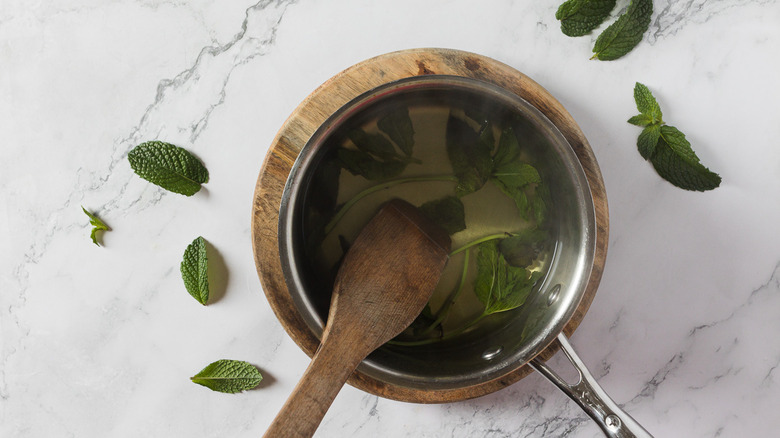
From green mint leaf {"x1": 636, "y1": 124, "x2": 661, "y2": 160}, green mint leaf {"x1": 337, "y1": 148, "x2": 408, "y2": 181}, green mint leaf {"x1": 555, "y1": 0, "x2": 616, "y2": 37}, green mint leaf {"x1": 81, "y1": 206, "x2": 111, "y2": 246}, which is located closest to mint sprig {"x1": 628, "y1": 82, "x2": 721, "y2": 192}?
green mint leaf {"x1": 636, "y1": 124, "x2": 661, "y2": 160}

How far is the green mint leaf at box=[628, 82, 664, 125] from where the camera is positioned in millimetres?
819

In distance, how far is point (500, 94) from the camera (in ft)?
1.96

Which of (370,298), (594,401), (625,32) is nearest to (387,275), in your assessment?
(370,298)

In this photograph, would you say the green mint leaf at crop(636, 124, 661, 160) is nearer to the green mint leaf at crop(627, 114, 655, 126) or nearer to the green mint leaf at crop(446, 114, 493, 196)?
the green mint leaf at crop(627, 114, 655, 126)

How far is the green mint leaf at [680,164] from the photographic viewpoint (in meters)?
0.82

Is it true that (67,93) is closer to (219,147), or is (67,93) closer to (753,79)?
(219,147)

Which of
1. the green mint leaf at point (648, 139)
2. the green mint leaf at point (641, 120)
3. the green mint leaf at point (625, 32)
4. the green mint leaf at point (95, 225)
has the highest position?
the green mint leaf at point (95, 225)

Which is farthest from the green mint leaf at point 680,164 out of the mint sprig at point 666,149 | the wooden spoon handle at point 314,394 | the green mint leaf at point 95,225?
the green mint leaf at point 95,225

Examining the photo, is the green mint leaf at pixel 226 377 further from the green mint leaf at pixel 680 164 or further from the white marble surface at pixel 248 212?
the green mint leaf at pixel 680 164

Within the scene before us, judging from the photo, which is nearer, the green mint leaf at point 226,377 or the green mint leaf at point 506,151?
the green mint leaf at point 506,151

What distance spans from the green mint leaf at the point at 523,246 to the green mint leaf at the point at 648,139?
0.27m

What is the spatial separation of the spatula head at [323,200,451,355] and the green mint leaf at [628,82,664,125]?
37 centimetres

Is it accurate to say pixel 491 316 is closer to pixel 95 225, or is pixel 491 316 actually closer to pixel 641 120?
pixel 641 120

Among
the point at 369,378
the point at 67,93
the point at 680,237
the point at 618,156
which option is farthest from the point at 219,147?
the point at 680,237
